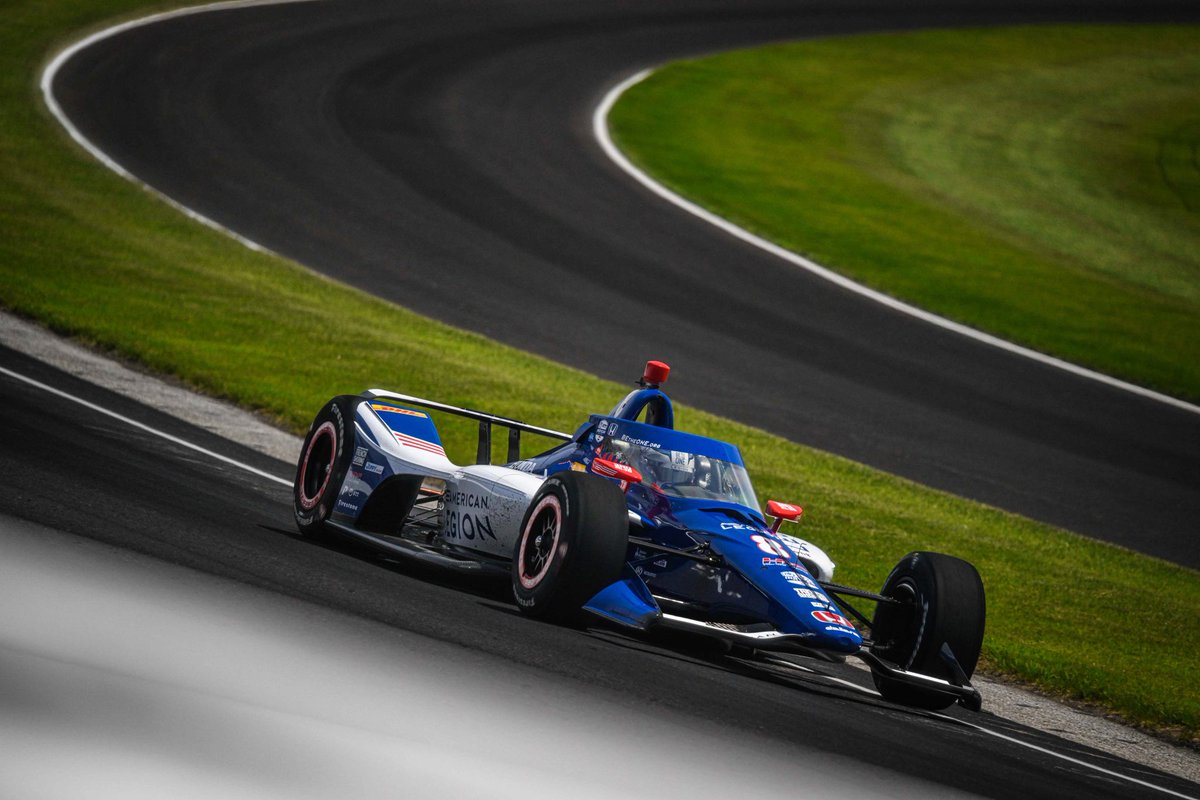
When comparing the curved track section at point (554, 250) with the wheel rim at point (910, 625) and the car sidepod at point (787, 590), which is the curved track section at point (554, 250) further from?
the car sidepod at point (787, 590)

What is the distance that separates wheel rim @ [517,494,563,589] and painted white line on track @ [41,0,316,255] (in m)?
13.5

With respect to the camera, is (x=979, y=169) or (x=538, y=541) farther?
(x=979, y=169)

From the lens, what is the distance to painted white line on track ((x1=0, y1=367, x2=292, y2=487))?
1227 cm

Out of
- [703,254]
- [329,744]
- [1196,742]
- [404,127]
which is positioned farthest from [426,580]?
[404,127]

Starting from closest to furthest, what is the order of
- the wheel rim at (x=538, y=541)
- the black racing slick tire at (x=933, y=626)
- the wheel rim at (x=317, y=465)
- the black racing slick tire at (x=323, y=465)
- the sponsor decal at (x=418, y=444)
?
the wheel rim at (x=538, y=541), the black racing slick tire at (x=933, y=626), the black racing slick tire at (x=323, y=465), the wheel rim at (x=317, y=465), the sponsor decal at (x=418, y=444)

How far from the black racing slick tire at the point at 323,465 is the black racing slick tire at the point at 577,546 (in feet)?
6.78

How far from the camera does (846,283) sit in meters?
24.4

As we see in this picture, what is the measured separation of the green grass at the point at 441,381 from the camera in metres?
11.8

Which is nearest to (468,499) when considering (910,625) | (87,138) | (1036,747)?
(910,625)

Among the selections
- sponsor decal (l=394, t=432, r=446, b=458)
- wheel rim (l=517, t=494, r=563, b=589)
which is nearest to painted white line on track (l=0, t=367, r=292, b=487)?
sponsor decal (l=394, t=432, r=446, b=458)

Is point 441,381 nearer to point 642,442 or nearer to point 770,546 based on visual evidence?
point 642,442

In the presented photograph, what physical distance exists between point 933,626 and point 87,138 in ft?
67.8

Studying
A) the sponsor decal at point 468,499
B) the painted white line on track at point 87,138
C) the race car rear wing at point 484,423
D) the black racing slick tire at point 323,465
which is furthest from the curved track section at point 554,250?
the sponsor decal at point 468,499

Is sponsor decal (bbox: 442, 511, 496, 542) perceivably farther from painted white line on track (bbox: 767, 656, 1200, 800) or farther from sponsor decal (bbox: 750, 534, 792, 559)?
painted white line on track (bbox: 767, 656, 1200, 800)
